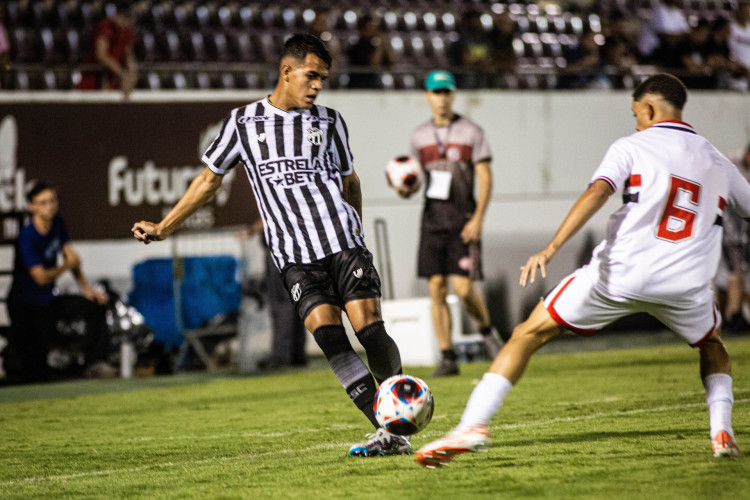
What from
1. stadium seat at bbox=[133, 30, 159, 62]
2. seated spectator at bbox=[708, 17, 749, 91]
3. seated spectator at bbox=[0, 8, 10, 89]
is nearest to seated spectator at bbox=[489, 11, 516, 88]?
seated spectator at bbox=[708, 17, 749, 91]

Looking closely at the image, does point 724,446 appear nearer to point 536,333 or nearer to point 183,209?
point 536,333

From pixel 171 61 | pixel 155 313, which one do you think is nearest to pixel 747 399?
pixel 155 313

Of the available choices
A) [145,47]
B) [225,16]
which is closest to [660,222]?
[145,47]

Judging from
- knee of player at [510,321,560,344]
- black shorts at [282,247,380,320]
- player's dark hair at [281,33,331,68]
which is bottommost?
knee of player at [510,321,560,344]

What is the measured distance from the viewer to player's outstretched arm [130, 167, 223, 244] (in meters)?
5.05

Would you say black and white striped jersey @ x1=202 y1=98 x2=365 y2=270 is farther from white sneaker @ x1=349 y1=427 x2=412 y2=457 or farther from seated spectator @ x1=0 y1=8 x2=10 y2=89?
seated spectator @ x1=0 y1=8 x2=10 y2=89

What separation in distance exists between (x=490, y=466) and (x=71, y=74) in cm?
869

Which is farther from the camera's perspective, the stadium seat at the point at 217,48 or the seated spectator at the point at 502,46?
the seated spectator at the point at 502,46

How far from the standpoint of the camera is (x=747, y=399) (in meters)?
6.79

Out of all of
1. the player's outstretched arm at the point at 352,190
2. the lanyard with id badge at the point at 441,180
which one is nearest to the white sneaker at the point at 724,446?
the player's outstretched arm at the point at 352,190

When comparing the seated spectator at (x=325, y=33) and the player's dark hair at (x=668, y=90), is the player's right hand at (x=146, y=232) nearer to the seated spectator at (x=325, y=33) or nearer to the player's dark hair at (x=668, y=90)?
the player's dark hair at (x=668, y=90)

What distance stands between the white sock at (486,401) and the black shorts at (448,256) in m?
4.59

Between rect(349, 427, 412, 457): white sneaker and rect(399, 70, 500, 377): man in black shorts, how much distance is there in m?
4.03

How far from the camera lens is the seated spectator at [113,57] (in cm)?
1167
